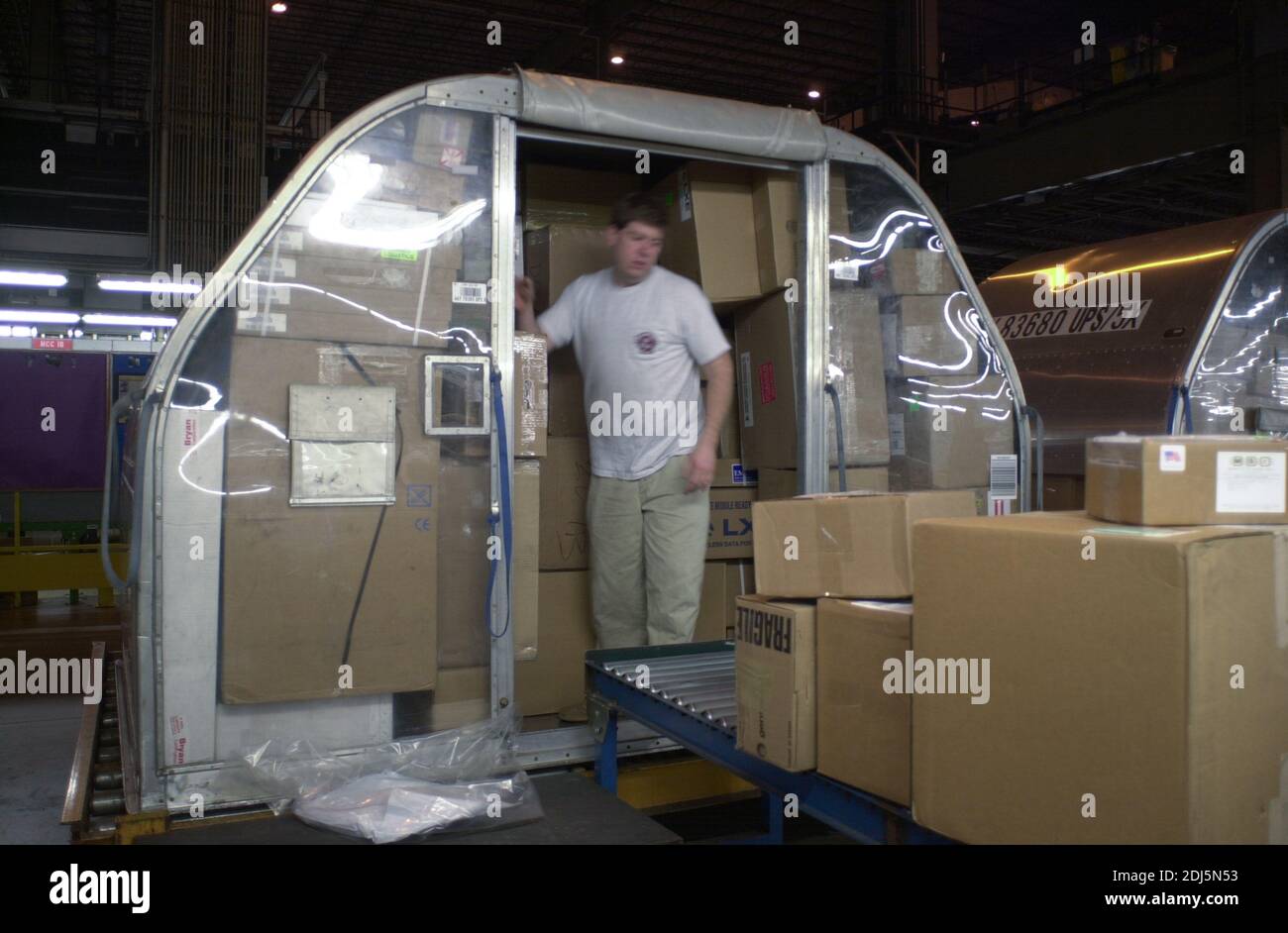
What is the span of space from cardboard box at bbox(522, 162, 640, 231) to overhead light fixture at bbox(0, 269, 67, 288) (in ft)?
26.5

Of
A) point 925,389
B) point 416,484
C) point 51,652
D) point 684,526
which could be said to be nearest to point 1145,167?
point 925,389

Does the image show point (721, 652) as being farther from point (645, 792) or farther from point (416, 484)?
point (416, 484)

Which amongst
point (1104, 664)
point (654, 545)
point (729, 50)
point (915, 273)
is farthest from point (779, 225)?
point (729, 50)

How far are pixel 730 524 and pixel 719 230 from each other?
120cm

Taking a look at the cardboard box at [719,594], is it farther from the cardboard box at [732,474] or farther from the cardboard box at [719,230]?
the cardboard box at [719,230]

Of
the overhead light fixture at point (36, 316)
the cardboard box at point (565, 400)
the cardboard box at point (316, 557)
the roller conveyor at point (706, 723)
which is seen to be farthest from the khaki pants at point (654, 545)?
the overhead light fixture at point (36, 316)

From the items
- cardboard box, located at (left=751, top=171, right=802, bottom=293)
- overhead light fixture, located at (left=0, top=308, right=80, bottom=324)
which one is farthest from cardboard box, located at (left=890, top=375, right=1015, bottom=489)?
overhead light fixture, located at (left=0, top=308, right=80, bottom=324)

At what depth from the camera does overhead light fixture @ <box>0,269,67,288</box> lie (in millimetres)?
10102

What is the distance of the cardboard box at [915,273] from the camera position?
3771mm

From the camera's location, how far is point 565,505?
3.97m

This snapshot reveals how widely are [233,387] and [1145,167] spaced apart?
9.17m

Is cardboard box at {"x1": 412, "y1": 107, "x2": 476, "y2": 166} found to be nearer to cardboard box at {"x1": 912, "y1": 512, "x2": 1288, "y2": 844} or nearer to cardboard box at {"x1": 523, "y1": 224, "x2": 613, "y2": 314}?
cardboard box at {"x1": 523, "y1": 224, "x2": 613, "y2": 314}

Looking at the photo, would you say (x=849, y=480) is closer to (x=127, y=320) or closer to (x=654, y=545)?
(x=654, y=545)

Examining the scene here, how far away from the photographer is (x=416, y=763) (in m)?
2.98
